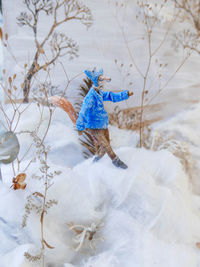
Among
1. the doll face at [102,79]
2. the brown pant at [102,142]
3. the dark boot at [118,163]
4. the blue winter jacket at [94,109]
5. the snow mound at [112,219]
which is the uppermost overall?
the doll face at [102,79]

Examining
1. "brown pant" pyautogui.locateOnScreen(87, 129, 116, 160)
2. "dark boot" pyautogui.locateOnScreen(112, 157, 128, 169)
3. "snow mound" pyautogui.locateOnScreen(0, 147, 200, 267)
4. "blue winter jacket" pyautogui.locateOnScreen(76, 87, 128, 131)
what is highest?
"blue winter jacket" pyautogui.locateOnScreen(76, 87, 128, 131)

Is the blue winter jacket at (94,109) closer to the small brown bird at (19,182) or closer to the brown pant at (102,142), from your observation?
the brown pant at (102,142)

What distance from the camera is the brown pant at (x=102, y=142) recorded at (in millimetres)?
632

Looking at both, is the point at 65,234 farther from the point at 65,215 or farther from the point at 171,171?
the point at 171,171

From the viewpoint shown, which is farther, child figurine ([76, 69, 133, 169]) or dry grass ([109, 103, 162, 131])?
dry grass ([109, 103, 162, 131])

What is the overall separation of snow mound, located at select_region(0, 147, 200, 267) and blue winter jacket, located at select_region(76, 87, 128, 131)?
0.34 feet

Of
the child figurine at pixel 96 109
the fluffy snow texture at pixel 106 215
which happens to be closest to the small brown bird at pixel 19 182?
the fluffy snow texture at pixel 106 215

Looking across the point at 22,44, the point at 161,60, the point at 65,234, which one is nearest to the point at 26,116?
the point at 22,44

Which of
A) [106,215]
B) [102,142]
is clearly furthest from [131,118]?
[106,215]

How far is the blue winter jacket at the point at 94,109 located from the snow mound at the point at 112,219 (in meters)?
0.10

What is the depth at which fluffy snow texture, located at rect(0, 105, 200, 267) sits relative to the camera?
56cm

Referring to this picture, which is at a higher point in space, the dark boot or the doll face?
the doll face

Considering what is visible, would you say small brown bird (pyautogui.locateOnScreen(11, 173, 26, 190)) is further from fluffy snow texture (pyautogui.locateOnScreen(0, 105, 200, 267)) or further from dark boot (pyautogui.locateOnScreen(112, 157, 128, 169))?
dark boot (pyautogui.locateOnScreen(112, 157, 128, 169))

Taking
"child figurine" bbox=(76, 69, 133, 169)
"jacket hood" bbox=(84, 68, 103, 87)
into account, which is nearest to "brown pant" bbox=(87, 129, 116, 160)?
"child figurine" bbox=(76, 69, 133, 169)
